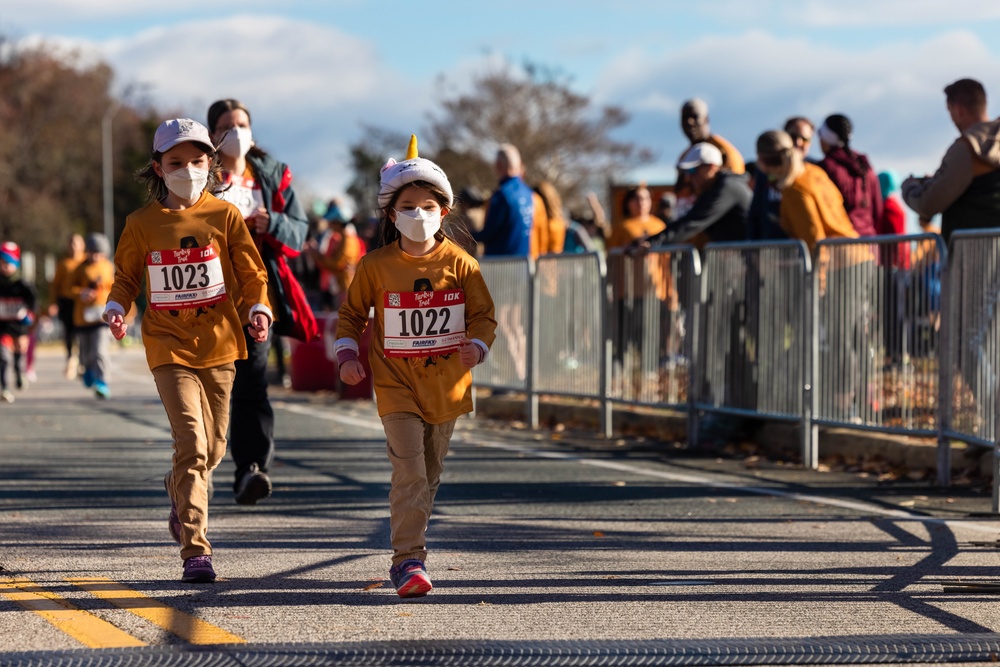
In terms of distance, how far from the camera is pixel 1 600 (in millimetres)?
6145

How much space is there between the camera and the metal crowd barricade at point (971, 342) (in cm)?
909

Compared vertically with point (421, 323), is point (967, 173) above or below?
above

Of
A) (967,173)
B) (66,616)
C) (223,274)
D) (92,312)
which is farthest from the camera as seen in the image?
(92,312)

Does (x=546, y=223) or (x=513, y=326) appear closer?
(x=513, y=326)

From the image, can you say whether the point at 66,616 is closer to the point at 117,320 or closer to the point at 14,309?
the point at 117,320

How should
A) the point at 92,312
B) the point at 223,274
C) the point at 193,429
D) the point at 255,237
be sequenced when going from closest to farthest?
the point at 193,429 → the point at 223,274 → the point at 255,237 → the point at 92,312

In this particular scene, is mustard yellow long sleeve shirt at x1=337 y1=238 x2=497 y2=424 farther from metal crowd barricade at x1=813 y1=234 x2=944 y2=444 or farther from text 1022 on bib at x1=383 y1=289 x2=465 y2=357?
metal crowd barricade at x1=813 y1=234 x2=944 y2=444

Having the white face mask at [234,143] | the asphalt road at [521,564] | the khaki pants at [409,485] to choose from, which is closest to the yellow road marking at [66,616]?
the asphalt road at [521,564]

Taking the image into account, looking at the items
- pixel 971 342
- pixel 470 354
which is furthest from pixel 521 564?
pixel 971 342

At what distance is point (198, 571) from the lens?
650cm

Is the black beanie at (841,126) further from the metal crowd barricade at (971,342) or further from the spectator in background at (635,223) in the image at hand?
the spectator in background at (635,223)

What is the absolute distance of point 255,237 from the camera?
28.8ft

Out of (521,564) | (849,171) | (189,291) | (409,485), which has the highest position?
(849,171)

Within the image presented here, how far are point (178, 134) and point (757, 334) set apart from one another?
213 inches
